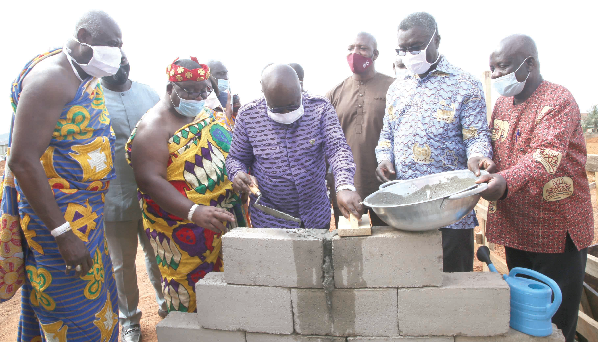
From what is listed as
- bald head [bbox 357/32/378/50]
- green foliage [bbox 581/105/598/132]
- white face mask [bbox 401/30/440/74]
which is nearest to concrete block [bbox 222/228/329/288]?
white face mask [bbox 401/30/440/74]

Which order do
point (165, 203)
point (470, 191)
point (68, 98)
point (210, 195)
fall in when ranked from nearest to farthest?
point (470, 191) < point (68, 98) < point (165, 203) < point (210, 195)

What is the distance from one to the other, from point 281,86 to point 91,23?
3.54 feet

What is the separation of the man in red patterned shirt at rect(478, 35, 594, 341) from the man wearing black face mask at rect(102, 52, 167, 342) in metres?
2.72

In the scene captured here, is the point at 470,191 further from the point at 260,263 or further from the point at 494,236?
the point at 260,263

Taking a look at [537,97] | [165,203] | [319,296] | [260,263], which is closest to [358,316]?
[319,296]

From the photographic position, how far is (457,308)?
2.00 meters

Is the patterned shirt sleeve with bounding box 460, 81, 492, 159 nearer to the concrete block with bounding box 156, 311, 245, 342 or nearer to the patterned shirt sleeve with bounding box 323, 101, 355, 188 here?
→ the patterned shirt sleeve with bounding box 323, 101, 355, 188

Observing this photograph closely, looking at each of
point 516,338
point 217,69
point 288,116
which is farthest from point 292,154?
point 217,69

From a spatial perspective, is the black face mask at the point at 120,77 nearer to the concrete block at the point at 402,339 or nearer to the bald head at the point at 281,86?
the bald head at the point at 281,86

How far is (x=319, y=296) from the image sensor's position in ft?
6.90

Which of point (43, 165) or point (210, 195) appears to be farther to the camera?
point (210, 195)

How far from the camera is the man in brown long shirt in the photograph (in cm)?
338

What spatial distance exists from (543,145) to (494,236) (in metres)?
0.67

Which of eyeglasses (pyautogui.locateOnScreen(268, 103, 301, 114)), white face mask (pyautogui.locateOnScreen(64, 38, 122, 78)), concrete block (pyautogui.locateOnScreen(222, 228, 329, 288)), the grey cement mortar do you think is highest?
white face mask (pyautogui.locateOnScreen(64, 38, 122, 78))
